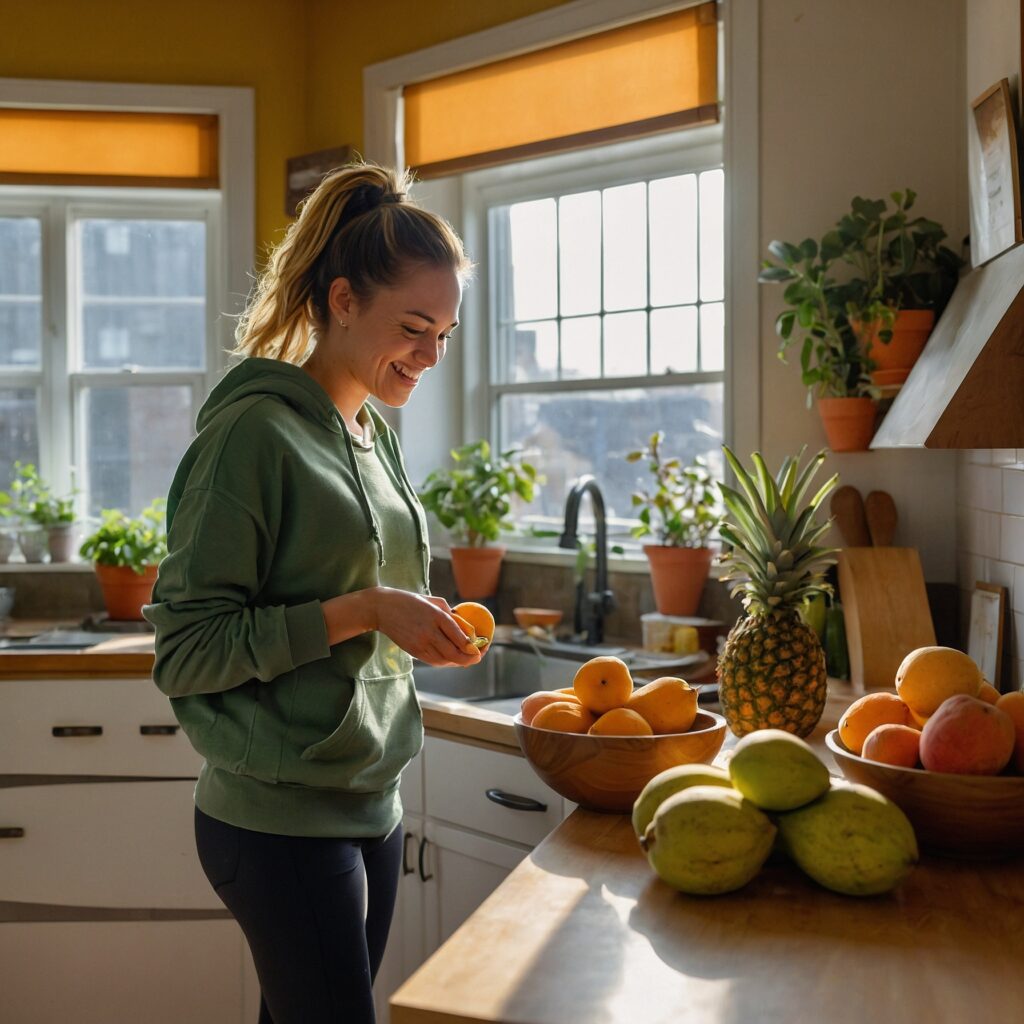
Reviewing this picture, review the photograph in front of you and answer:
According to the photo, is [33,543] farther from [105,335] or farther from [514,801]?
[514,801]

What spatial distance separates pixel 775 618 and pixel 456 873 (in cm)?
90

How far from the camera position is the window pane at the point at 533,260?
3244mm

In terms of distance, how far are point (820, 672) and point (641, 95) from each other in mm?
1607

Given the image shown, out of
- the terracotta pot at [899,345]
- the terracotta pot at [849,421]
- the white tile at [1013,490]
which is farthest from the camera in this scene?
the terracotta pot at [849,421]

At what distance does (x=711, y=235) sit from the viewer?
289 cm

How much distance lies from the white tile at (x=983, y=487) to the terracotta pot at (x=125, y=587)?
2076 millimetres

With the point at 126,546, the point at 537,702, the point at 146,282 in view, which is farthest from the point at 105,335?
the point at 537,702

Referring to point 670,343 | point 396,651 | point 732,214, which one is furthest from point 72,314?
point 396,651

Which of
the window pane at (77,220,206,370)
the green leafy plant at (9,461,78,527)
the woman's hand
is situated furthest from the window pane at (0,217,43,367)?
the woman's hand

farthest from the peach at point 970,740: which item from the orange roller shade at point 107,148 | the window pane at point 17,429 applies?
the window pane at point 17,429

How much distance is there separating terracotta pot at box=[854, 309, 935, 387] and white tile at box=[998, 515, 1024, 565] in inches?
13.9

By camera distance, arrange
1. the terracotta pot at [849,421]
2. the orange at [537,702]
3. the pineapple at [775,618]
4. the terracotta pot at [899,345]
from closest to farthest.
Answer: the orange at [537,702]
the pineapple at [775,618]
the terracotta pot at [899,345]
the terracotta pot at [849,421]

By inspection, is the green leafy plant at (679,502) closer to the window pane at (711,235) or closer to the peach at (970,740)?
the window pane at (711,235)

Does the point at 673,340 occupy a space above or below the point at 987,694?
above
